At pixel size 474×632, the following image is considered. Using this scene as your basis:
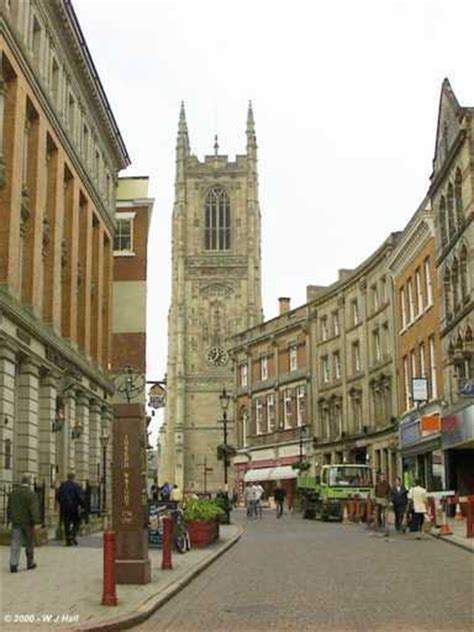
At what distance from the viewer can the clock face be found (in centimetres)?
12006

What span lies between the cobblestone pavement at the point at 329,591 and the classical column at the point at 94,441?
1478 centimetres

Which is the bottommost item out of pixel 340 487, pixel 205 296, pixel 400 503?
pixel 400 503

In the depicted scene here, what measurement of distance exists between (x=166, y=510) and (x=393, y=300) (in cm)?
2766

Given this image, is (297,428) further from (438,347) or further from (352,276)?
(438,347)

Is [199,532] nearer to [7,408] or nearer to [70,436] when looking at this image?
[7,408]

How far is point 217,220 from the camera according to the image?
128m

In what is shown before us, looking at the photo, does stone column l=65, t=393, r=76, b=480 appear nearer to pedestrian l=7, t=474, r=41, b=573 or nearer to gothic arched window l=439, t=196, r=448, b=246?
gothic arched window l=439, t=196, r=448, b=246

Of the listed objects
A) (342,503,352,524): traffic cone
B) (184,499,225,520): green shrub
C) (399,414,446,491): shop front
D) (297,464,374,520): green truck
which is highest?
(399,414,446,491): shop front

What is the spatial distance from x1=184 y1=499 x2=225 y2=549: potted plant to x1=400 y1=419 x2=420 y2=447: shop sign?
60.7 feet

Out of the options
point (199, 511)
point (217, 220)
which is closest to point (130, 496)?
point (199, 511)

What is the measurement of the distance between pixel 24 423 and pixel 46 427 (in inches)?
84.5

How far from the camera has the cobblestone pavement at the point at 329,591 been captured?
435 inches

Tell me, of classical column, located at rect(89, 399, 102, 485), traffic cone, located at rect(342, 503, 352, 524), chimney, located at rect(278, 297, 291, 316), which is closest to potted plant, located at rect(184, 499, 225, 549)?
classical column, located at rect(89, 399, 102, 485)

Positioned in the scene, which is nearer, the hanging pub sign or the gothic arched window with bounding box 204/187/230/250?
the hanging pub sign
